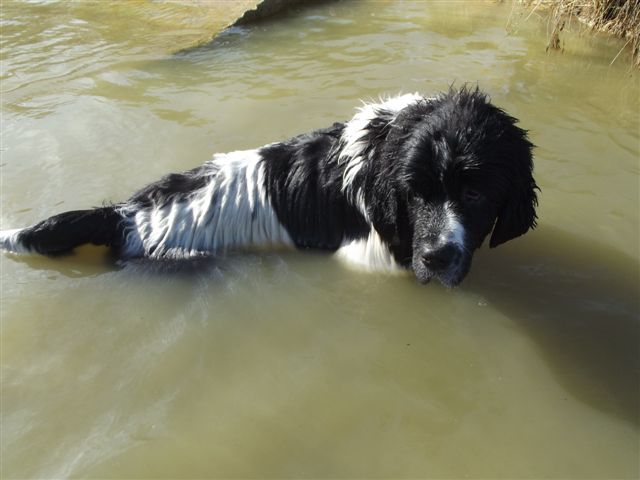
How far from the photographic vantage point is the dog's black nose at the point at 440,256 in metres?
3.47

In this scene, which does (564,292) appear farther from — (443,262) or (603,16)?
(603,16)

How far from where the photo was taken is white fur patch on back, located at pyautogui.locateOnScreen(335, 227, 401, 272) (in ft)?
13.9

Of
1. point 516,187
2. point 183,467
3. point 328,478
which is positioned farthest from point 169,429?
point 516,187

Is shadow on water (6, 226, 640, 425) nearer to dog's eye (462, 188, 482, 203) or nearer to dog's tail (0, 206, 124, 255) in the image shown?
dog's tail (0, 206, 124, 255)

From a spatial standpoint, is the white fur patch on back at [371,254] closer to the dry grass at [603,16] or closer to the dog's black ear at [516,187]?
the dog's black ear at [516,187]

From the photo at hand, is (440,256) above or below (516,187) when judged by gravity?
below

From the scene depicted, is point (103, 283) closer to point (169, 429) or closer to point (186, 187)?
point (186, 187)

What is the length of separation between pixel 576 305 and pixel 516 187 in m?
1.08

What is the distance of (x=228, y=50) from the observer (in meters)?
8.58

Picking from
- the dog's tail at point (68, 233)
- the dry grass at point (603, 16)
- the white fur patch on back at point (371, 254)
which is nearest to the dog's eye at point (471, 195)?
the white fur patch on back at point (371, 254)

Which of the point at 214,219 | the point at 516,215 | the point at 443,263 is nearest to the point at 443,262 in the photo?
the point at 443,263

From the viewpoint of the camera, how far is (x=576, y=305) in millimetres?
4062

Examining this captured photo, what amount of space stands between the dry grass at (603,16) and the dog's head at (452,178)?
5.24 m

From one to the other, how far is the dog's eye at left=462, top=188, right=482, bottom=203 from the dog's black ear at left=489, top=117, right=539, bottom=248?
245 mm
